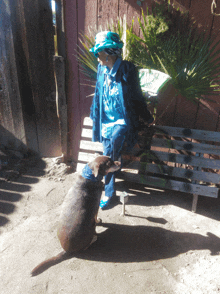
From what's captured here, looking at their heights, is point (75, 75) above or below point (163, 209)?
above

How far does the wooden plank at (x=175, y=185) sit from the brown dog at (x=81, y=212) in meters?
1.18

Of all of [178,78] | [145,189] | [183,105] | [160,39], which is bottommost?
[145,189]

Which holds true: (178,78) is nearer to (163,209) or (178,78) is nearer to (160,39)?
(160,39)

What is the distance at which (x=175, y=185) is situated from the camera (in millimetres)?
3225

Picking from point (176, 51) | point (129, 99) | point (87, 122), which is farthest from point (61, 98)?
point (176, 51)

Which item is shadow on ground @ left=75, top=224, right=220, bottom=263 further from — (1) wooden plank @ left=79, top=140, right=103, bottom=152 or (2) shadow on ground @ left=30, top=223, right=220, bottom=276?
(1) wooden plank @ left=79, top=140, right=103, bottom=152

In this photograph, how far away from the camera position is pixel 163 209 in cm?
320

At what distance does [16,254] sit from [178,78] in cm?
277

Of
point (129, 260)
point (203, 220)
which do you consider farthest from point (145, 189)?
point (129, 260)

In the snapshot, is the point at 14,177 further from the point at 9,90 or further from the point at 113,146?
the point at 113,146

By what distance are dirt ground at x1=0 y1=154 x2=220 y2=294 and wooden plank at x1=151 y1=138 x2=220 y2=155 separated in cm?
83

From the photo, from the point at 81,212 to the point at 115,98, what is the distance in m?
1.39

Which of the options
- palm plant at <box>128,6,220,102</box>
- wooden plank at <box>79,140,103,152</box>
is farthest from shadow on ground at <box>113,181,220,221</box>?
palm plant at <box>128,6,220,102</box>

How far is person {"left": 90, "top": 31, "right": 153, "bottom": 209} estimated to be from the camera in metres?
2.56
